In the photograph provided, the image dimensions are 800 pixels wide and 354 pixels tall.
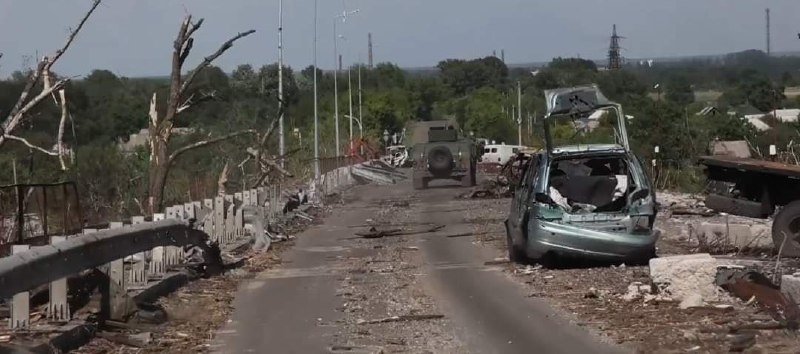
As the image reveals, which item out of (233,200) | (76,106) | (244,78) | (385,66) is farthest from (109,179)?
(385,66)

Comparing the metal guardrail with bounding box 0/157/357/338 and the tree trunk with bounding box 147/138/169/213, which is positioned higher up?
the tree trunk with bounding box 147/138/169/213

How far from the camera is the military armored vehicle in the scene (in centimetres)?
4625

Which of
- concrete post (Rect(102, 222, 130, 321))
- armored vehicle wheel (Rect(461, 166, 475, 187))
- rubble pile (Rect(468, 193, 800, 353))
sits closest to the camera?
rubble pile (Rect(468, 193, 800, 353))

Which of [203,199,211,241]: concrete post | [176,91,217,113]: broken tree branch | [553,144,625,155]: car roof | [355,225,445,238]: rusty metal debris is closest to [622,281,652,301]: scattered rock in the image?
[553,144,625,155]: car roof

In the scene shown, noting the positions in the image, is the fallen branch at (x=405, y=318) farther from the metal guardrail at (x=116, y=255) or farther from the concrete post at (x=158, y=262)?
the concrete post at (x=158, y=262)

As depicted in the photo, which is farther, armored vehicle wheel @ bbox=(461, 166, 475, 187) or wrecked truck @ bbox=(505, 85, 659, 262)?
armored vehicle wheel @ bbox=(461, 166, 475, 187)

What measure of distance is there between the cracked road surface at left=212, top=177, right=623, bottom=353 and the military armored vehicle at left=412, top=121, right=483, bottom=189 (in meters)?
24.2

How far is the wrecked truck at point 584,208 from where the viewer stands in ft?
49.6

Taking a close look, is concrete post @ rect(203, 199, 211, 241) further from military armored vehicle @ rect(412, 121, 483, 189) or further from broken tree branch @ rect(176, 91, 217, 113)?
military armored vehicle @ rect(412, 121, 483, 189)

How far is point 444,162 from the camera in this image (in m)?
46.2

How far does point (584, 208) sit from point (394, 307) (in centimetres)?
429

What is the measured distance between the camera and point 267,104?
5503cm

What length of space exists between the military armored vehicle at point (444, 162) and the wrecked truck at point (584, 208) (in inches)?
1157

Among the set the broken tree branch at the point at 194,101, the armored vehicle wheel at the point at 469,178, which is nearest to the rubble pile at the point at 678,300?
the broken tree branch at the point at 194,101
